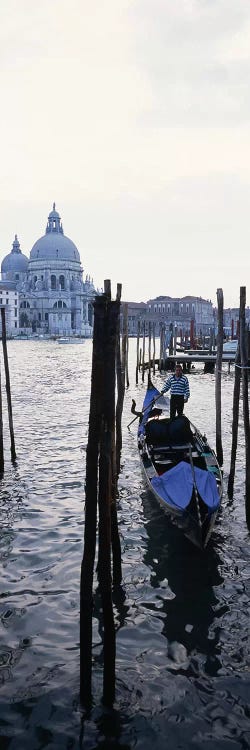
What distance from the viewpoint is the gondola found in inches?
200

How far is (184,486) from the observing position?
5.57 metres

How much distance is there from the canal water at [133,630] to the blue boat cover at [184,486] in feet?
1.65

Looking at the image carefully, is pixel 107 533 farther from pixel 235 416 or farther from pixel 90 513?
pixel 235 416

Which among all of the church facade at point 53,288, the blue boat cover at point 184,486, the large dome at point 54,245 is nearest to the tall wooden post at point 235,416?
the blue boat cover at point 184,486

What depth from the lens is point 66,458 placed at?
9102 mm

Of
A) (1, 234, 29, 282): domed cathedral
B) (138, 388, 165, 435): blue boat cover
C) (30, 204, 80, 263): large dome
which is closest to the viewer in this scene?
(138, 388, 165, 435): blue boat cover

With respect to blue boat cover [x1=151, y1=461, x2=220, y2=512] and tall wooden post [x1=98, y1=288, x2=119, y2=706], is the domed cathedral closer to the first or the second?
blue boat cover [x1=151, y1=461, x2=220, y2=512]

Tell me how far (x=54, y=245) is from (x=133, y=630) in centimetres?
10499

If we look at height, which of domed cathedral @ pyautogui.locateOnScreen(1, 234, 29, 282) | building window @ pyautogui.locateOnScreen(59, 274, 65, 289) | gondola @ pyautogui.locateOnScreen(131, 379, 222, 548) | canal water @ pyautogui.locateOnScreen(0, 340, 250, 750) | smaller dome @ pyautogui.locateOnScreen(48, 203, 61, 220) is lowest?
canal water @ pyautogui.locateOnScreen(0, 340, 250, 750)

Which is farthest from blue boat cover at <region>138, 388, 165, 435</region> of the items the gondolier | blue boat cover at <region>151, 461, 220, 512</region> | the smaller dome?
the smaller dome

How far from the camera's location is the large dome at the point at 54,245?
10456 centimetres

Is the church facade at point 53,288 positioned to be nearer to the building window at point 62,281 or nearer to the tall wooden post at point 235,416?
the building window at point 62,281

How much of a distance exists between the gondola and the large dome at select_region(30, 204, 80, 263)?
99.9 m

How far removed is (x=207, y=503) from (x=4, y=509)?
263cm
